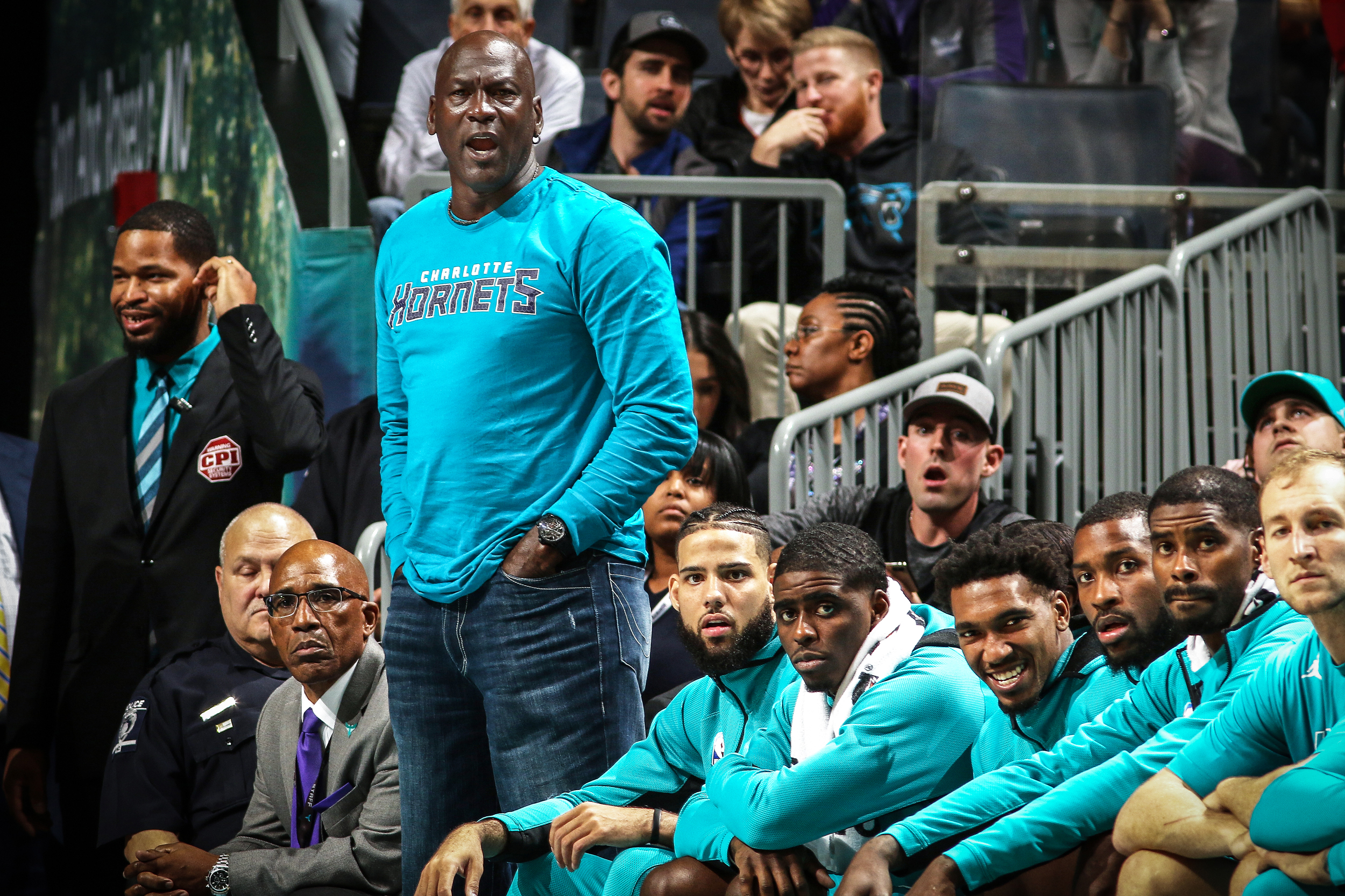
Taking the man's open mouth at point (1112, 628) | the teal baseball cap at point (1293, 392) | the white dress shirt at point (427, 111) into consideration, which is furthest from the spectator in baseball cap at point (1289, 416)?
the white dress shirt at point (427, 111)

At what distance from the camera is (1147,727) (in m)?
3.19

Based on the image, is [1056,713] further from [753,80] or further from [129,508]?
[753,80]

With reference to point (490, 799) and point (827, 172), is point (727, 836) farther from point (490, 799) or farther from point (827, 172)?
point (827, 172)

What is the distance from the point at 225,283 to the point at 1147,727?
9.36 feet

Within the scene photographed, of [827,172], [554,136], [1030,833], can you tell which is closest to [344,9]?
[554,136]

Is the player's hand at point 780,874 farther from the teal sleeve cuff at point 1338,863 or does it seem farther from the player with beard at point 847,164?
the player with beard at point 847,164

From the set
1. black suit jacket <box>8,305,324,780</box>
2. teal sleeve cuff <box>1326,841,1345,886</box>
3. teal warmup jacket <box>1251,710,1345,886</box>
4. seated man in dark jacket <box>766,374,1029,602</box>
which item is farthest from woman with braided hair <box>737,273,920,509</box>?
teal sleeve cuff <box>1326,841,1345,886</box>

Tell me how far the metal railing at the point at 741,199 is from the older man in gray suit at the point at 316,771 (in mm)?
2176

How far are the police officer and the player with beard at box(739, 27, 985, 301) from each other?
2510mm

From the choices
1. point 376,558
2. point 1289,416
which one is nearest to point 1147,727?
point 1289,416

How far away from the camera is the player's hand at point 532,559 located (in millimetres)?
2881

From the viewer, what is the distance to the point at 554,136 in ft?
23.2

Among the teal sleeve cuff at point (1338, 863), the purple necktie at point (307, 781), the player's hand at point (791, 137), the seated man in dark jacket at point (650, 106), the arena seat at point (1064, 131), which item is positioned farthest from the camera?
the seated man in dark jacket at point (650, 106)

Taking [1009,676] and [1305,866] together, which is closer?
[1305,866]
